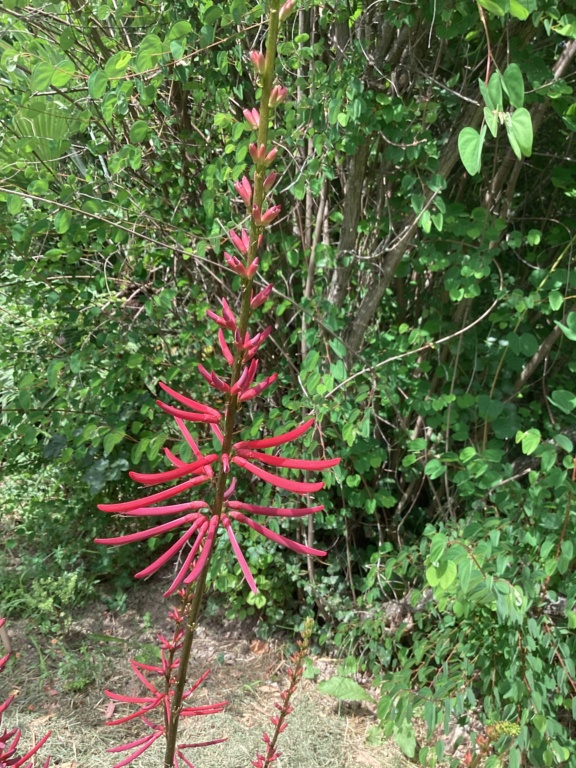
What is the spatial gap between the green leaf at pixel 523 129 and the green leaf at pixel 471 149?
0.26 ft

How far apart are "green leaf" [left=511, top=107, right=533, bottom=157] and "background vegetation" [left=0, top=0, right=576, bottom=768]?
59 cm

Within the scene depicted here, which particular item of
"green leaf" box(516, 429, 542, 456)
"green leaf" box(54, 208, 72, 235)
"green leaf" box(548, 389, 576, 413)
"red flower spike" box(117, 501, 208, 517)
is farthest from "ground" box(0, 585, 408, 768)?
"red flower spike" box(117, 501, 208, 517)

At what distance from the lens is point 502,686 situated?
1.69 metres

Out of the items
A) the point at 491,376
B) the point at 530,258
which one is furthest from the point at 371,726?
the point at 530,258

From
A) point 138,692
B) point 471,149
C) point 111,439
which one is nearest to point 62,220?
point 111,439

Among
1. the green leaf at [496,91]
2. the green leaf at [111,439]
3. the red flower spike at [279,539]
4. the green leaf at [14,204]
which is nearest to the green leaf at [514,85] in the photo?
the green leaf at [496,91]

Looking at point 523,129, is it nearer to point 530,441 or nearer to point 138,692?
point 530,441

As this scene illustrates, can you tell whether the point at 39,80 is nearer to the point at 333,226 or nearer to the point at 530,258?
the point at 333,226

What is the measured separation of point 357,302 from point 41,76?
1.24 m

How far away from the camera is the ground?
203 centimetres

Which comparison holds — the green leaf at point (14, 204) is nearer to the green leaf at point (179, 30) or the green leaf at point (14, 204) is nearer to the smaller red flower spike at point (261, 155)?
the green leaf at point (179, 30)

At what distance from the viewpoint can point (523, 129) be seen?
2.68 feet

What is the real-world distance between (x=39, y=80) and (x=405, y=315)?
1.46 m

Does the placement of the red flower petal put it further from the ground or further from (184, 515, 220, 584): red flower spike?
the ground
